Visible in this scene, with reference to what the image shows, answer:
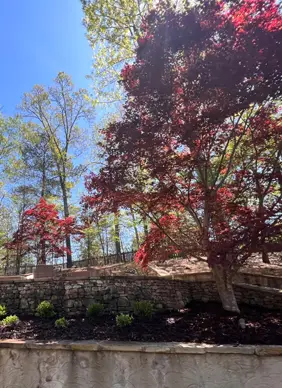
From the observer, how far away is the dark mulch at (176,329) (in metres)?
2.83

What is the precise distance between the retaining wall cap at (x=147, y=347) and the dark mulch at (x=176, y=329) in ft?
0.62

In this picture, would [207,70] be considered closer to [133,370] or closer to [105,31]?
[133,370]

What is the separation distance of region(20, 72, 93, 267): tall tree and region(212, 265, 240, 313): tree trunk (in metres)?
9.32

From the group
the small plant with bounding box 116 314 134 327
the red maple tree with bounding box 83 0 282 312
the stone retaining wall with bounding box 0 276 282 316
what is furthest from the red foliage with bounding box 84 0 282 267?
the small plant with bounding box 116 314 134 327

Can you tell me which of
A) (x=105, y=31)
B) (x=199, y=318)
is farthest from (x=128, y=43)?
(x=199, y=318)

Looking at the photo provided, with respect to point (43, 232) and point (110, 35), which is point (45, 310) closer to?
point (43, 232)

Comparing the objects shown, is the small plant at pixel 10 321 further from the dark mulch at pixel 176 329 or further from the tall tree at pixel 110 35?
the tall tree at pixel 110 35

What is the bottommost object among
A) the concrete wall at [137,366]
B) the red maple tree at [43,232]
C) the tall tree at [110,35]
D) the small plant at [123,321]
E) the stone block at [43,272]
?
the concrete wall at [137,366]

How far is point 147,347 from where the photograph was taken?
2.59 m

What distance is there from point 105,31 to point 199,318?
710 centimetres

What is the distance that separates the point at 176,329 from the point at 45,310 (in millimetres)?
1958

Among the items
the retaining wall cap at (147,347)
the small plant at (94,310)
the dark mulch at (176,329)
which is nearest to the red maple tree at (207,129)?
the dark mulch at (176,329)

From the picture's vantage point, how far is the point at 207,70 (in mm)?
2873

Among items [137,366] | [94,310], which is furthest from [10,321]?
[137,366]
